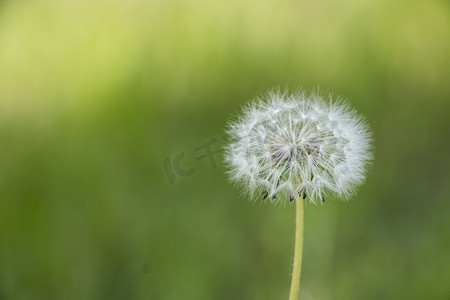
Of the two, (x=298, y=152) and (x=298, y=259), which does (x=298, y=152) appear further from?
(x=298, y=259)

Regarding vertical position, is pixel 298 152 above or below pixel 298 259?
Answer: above

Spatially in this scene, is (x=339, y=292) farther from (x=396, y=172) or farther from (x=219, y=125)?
(x=219, y=125)

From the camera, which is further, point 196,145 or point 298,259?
point 196,145

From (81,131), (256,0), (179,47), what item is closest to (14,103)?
(81,131)

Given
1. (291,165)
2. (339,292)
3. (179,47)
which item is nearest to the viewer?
(291,165)

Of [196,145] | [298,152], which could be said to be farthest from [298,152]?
[196,145]

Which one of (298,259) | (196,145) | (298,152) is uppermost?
(196,145)

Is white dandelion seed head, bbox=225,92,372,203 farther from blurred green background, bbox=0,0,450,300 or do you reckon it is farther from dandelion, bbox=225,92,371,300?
blurred green background, bbox=0,0,450,300
